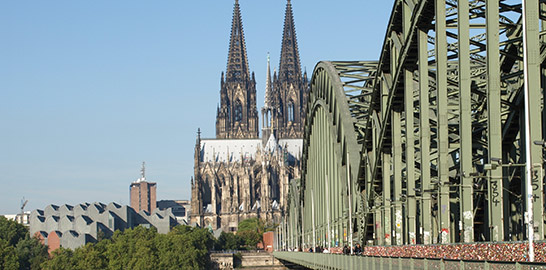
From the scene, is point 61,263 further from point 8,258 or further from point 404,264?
point 404,264

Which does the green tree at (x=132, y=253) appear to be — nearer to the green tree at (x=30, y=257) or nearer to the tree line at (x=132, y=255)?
the tree line at (x=132, y=255)

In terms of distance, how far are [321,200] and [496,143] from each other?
49.8 metres

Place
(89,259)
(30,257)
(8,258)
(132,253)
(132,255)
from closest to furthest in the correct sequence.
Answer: (89,259), (132,255), (132,253), (8,258), (30,257)

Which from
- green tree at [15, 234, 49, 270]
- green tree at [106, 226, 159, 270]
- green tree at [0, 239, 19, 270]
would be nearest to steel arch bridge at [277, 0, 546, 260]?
green tree at [106, 226, 159, 270]

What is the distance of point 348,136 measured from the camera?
54906 millimetres

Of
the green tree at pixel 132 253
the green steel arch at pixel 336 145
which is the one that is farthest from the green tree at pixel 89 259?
the green steel arch at pixel 336 145

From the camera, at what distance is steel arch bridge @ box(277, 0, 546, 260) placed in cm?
2659

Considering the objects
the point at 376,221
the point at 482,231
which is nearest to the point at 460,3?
the point at 482,231

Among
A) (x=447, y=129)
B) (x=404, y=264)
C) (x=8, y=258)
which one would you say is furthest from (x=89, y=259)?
(x=404, y=264)

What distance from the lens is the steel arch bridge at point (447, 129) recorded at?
87.2 feet

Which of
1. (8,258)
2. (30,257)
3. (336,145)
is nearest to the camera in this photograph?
(336,145)

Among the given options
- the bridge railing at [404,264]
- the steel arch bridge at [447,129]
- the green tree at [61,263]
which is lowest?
the green tree at [61,263]

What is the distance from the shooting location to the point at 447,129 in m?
31.6

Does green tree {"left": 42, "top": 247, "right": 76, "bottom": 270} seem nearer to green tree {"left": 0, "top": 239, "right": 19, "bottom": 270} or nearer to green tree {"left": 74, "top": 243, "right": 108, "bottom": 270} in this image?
green tree {"left": 74, "top": 243, "right": 108, "bottom": 270}
